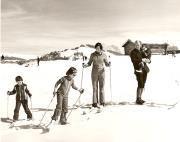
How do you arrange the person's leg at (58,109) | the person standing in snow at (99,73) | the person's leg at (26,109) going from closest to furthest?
the person's leg at (58,109), the person's leg at (26,109), the person standing in snow at (99,73)

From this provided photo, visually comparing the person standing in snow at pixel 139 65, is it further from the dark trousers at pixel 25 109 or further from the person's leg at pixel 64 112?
the dark trousers at pixel 25 109

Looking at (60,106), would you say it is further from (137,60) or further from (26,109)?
(137,60)

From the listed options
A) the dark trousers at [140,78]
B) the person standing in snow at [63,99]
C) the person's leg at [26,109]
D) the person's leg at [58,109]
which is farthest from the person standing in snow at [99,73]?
the person's leg at [26,109]

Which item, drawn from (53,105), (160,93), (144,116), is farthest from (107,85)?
(144,116)

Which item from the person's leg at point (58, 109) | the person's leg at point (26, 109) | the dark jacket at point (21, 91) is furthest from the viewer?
the person's leg at point (26, 109)

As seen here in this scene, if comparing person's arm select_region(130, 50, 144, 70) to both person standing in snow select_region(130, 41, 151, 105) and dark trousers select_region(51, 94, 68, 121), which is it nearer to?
person standing in snow select_region(130, 41, 151, 105)

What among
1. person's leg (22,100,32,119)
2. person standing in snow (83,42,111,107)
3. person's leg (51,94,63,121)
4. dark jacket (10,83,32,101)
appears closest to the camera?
person's leg (51,94,63,121)

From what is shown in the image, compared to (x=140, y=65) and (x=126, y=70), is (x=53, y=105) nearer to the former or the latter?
(x=140, y=65)

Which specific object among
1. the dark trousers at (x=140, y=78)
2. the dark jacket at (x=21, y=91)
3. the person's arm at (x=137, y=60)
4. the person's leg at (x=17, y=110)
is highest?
the person's arm at (x=137, y=60)

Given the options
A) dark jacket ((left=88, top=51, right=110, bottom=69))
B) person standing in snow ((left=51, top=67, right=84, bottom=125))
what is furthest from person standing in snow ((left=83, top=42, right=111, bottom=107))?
person standing in snow ((left=51, top=67, right=84, bottom=125))

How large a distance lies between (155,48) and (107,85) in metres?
38.6

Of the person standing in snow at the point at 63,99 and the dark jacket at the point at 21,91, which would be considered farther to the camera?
the dark jacket at the point at 21,91

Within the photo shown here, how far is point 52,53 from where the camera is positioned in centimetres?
7381

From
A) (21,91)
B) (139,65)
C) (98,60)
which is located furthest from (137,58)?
(21,91)
